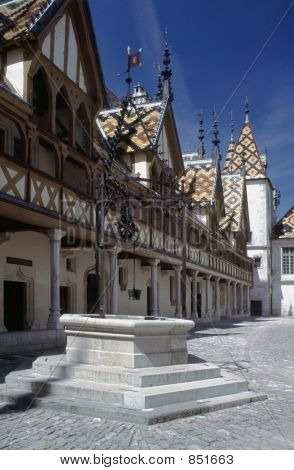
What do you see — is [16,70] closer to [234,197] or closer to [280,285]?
[234,197]

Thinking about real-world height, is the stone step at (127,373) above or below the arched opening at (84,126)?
below

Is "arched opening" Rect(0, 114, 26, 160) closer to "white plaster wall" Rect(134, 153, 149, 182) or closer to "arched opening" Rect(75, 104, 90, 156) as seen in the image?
"arched opening" Rect(75, 104, 90, 156)

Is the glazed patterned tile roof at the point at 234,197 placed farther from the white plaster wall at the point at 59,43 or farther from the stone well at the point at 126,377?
the stone well at the point at 126,377

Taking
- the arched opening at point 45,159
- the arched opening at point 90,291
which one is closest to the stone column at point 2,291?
the arched opening at point 45,159

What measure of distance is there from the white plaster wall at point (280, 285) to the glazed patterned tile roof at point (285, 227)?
0.71 metres

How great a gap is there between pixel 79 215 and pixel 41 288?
2.90 metres

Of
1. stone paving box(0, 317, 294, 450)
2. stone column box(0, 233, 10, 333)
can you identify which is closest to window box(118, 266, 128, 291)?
stone column box(0, 233, 10, 333)

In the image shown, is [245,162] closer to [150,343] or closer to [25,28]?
[25,28]

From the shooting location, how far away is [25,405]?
6.41m

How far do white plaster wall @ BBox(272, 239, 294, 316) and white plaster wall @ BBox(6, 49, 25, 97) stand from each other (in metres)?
45.1

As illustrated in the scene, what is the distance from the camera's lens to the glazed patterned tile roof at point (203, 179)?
1398 inches

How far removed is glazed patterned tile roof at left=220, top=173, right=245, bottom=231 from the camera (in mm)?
45078
